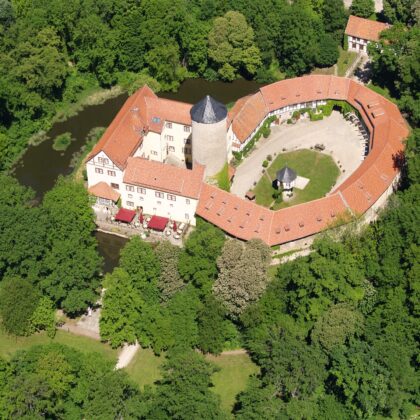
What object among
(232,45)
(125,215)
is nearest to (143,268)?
(125,215)

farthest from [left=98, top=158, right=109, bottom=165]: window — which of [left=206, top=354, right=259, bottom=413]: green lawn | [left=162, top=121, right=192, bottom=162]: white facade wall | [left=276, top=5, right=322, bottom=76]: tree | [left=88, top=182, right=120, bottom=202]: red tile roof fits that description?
[left=276, top=5, right=322, bottom=76]: tree

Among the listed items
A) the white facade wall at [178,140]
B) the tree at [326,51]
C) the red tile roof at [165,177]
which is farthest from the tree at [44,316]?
the tree at [326,51]

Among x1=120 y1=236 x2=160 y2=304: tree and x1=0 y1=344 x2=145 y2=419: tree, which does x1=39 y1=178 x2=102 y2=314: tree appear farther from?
x1=0 y1=344 x2=145 y2=419: tree

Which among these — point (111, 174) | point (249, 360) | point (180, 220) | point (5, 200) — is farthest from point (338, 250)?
point (5, 200)

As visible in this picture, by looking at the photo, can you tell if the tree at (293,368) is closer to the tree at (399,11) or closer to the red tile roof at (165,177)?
the red tile roof at (165,177)

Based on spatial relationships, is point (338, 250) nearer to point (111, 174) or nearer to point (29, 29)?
point (111, 174)
